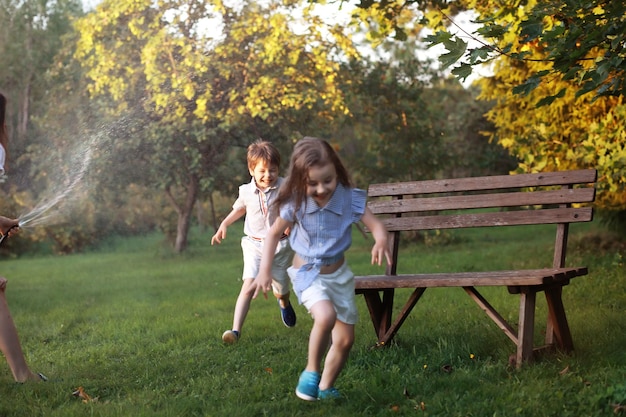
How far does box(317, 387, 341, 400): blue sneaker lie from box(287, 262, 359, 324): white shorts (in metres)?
0.40

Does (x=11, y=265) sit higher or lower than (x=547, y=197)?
lower

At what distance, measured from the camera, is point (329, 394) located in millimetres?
4574

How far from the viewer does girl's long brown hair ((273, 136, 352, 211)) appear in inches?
174

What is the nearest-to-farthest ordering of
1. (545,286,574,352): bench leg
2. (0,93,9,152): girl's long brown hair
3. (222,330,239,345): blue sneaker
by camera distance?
1. (0,93,9,152): girl's long brown hair
2. (545,286,574,352): bench leg
3. (222,330,239,345): blue sneaker

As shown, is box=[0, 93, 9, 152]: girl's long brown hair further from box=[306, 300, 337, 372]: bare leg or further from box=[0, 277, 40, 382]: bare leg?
box=[306, 300, 337, 372]: bare leg

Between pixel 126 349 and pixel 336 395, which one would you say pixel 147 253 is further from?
pixel 336 395

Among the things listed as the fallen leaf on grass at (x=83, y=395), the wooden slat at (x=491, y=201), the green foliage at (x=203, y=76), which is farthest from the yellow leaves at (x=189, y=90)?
the fallen leaf on grass at (x=83, y=395)

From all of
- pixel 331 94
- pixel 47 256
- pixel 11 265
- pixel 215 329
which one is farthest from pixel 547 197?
pixel 47 256

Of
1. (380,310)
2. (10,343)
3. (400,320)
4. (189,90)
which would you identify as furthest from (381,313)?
(189,90)

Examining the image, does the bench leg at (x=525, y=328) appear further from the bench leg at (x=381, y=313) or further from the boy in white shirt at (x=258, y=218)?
the boy in white shirt at (x=258, y=218)

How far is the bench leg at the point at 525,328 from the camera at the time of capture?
16.2ft

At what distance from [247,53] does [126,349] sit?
10.4 m

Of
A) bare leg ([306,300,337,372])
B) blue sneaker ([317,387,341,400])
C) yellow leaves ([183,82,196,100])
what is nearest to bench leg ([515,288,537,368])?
blue sneaker ([317,387,341,400])

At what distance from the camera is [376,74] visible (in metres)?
18.0
